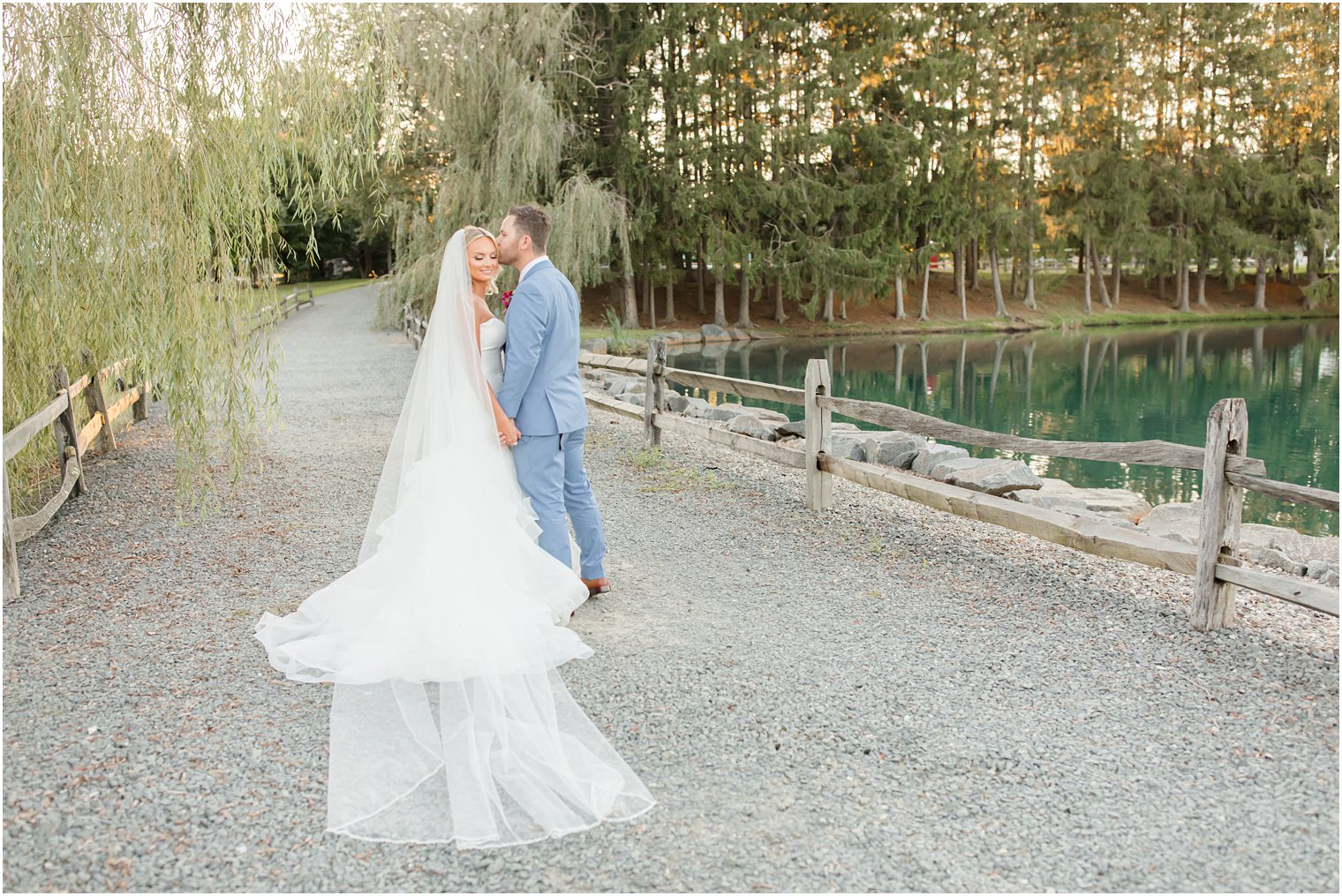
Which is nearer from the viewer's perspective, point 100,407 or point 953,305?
point 100,407

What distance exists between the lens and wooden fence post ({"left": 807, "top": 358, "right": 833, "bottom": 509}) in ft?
22.6

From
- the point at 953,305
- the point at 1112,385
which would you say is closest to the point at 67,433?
the point at 1112,385

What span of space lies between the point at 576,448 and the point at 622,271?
23.5 m

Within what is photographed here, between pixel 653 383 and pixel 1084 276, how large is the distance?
1377 inches

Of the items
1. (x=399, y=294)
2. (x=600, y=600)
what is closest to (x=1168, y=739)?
(x=600, y=600)

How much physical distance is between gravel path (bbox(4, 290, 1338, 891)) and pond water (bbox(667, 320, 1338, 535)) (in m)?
5.44

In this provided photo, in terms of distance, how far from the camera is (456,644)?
384 centimetres

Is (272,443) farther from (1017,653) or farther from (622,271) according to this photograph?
(622,271)

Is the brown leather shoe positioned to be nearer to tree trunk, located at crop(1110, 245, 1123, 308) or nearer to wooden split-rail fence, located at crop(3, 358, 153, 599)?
wooden split-rail fence, located at crop(3, 358, 153, 599)

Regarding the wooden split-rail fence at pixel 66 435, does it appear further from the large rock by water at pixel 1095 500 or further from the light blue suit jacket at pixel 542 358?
the large rock by water at pixel 1095 500

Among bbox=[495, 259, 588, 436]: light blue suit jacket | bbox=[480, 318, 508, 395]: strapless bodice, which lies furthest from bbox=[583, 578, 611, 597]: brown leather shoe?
bbox=[480, 318, 508, 395]: strapless bodice

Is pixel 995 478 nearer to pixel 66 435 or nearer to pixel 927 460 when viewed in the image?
pixel 927 460

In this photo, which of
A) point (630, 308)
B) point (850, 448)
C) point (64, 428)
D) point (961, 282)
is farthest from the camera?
point (961, 282)

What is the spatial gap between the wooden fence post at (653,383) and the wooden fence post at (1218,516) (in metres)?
5.67
